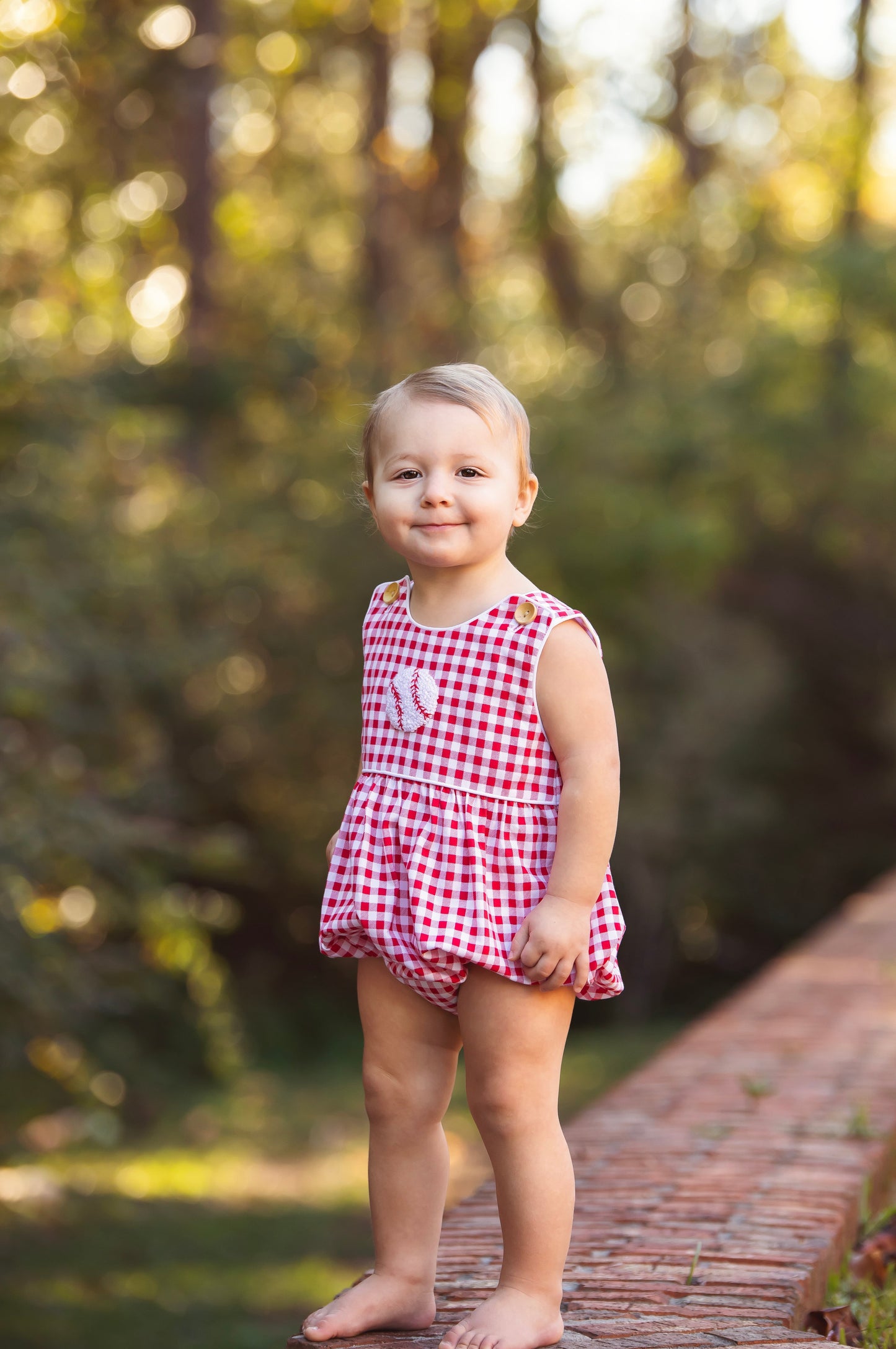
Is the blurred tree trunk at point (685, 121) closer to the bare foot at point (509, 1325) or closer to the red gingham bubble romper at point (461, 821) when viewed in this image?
the red gingham bubble romper at point (461, 821)

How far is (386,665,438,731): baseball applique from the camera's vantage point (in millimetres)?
2205

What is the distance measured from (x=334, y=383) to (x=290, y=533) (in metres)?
1.43

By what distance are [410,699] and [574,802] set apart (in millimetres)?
304

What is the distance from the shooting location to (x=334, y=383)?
12.7 meters

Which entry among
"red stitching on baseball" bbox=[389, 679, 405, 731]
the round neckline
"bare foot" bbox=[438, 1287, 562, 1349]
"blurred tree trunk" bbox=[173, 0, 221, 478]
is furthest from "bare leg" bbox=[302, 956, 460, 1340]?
"blurred tree trunk" bbox=[173, 0, 221, 478]

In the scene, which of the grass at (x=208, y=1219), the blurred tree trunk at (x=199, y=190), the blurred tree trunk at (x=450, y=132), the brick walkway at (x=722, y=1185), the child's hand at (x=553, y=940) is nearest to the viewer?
the child's hand at (x=553, y=940)

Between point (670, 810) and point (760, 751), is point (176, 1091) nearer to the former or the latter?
point (670, 810)

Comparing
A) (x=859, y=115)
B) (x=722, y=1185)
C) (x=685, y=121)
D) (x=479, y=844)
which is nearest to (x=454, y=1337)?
(x=479, y=844)

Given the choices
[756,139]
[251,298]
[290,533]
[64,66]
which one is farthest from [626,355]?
[64,66]

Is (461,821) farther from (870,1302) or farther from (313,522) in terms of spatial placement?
(313,522)

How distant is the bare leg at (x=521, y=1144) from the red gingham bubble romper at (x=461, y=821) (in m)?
0.05

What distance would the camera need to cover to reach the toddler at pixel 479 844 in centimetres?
213

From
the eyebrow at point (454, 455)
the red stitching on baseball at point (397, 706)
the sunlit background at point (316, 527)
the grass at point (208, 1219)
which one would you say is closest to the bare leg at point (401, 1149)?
the red stitching on baseball at point (397, 706)

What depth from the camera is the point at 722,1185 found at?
3.15m
